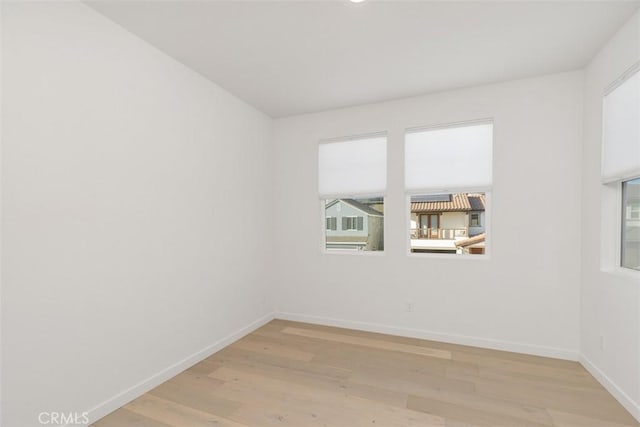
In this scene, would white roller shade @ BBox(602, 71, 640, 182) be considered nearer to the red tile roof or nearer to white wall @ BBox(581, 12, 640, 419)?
white wall @ BBox(581, 12, 640, 419)

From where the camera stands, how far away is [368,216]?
3861 mm

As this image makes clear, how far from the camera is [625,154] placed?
7.20ft

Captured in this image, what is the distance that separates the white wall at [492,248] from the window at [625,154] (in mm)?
423

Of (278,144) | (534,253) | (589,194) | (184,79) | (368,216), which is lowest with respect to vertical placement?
(534,253)

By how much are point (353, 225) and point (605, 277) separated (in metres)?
2.48

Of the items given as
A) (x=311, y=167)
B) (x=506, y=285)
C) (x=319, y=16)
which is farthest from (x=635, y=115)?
(x=311, y=167)

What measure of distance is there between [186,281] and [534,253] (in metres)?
3.51

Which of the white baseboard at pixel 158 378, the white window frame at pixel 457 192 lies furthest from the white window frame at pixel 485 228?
the white baseboard at pixel 158 378

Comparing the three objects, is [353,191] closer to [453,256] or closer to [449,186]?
[449,186]

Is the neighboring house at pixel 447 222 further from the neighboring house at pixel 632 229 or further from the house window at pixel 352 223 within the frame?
the neighboring house at pixel 632 229

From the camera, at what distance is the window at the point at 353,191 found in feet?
12.2

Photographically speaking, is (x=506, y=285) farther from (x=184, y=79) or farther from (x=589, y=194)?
(x=184, y=79)

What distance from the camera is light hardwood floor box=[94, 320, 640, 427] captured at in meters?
2.05
